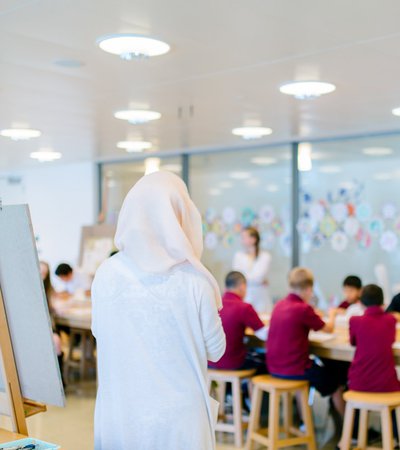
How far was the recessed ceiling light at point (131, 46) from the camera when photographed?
317 centimetres

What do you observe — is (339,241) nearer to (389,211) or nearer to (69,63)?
(389,211)

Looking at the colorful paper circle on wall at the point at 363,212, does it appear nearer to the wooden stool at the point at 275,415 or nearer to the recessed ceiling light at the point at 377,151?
the recessed ceiling light at the point at 377,151

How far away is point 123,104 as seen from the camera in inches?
193

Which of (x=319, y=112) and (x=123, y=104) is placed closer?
(x=123, y=104)

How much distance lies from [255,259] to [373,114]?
2.13 meters

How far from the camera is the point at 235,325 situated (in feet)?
15.0

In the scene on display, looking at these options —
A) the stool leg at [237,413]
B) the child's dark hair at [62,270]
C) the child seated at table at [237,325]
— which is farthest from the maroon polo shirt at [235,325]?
the child's dark hair at [62,270]

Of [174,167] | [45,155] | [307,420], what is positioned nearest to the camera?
[307,420]

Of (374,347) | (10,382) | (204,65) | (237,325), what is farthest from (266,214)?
(10,382)

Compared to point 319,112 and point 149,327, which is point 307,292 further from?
point 149,327

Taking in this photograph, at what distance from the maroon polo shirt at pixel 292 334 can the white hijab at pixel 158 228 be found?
1947mm

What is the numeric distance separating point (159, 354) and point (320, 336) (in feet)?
7.74

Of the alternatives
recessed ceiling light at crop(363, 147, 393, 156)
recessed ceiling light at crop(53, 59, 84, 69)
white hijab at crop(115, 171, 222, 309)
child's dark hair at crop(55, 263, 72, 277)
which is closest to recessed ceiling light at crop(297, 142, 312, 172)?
recessed ceiling light at crop(363, 147, 393, 156)

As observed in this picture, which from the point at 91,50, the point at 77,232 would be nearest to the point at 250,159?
the point at 77,232
